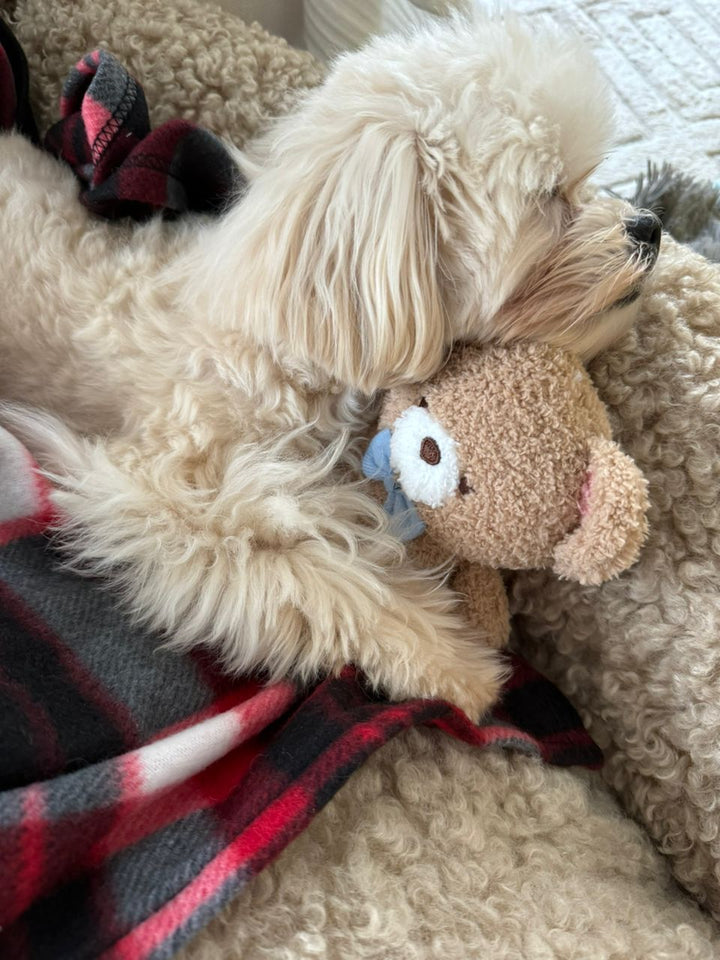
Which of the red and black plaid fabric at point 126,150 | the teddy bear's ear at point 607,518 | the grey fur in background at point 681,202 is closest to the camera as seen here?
the teddy bear's ear at point 607,518

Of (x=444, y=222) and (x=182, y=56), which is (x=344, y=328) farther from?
(x=182, y=56)

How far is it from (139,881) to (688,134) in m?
1.43

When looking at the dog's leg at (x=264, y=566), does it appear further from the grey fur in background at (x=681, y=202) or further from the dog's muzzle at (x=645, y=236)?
the grey fur in background at (x=681, y=202)

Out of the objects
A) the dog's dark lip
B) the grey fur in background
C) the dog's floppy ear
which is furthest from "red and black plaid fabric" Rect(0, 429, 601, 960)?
the grey fur in background

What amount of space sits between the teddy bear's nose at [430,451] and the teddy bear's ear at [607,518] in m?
0.14

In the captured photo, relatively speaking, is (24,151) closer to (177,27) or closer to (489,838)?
(177,27)

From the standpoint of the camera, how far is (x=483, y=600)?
883mm

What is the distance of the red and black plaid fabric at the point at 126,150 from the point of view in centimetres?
100

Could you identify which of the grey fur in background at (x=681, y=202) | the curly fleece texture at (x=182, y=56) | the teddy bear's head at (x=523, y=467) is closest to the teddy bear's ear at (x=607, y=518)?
the teddy bear's head at (x=523, y=467)

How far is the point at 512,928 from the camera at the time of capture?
688mm

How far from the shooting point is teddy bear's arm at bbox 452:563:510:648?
2.89 ft

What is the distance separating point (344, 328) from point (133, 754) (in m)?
0.43

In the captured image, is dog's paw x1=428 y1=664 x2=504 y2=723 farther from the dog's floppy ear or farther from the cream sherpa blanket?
the dog's floppy ear

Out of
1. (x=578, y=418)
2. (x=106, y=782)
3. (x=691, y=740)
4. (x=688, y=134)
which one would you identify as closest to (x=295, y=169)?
(x=578, y=418)
